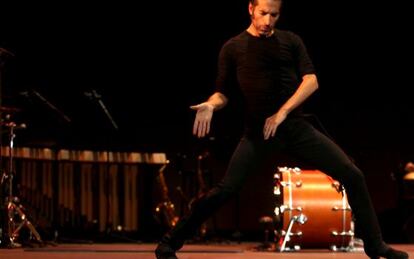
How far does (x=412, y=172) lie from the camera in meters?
8.98

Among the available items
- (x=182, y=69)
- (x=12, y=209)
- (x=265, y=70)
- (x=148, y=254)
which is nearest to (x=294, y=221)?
(x=148, y=254)

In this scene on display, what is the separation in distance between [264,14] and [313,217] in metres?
3.41

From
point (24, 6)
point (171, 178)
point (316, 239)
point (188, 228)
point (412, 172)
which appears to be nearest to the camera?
point (188, 228)

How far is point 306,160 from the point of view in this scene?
4422mm

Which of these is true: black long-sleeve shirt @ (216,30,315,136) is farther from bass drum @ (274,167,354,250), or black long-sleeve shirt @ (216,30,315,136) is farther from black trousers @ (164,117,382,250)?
bass drum @ (274,167,354,250)

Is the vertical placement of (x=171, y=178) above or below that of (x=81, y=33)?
below

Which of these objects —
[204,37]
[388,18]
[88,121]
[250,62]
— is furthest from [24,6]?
[250,62]

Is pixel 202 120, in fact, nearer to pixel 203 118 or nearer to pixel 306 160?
pixel 203 118

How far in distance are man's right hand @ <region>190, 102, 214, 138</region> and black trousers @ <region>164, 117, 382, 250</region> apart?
1.01ft

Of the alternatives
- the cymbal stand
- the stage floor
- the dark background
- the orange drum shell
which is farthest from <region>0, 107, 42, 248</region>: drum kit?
the orange drum shell

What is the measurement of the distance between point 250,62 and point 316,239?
130 inches

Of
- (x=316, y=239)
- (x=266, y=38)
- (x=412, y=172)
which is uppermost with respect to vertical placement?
(x=266, y=38)

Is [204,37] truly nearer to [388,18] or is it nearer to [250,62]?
[388,18]

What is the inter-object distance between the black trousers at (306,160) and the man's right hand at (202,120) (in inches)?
12.2
